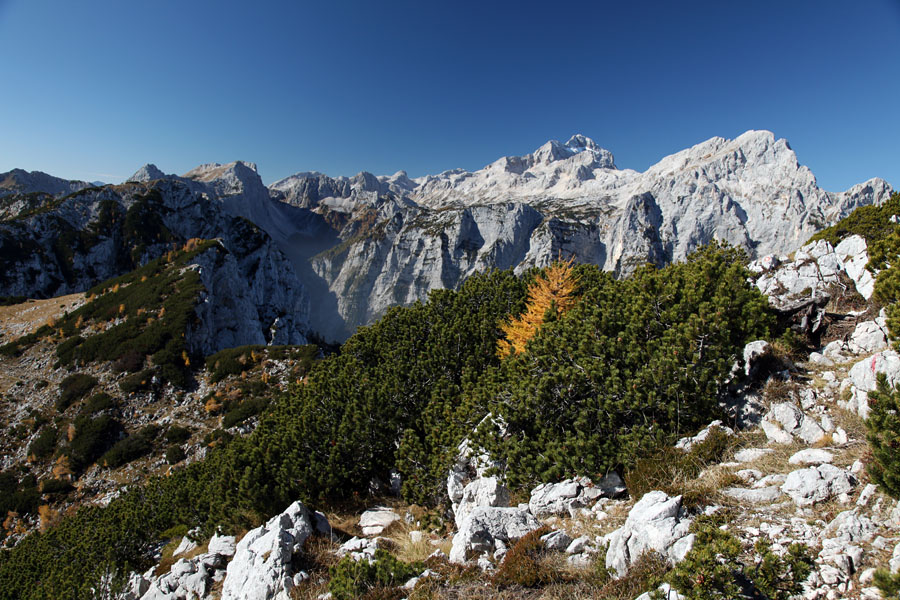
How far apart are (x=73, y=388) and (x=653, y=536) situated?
49.8 metres

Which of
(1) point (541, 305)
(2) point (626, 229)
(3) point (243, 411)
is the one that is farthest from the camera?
(2) point (626, 229)

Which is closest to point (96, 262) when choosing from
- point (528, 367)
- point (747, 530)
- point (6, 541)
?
point (6, 541)

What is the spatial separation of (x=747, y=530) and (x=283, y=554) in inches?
338

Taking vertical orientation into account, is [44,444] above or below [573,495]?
below

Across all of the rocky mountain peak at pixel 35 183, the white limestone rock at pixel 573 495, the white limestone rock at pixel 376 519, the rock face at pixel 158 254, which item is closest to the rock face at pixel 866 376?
the white limestone rock at pixel 573 495

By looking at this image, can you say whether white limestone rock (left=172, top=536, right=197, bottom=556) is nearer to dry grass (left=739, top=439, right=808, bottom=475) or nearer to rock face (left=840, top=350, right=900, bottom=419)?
dry grass (left=739, top=439, right=808, bottom=475)

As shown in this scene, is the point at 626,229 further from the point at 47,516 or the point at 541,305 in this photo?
the point at 47,516

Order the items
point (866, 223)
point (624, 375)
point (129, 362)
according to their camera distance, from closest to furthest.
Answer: point (624, 375) → point (866, 223) → point (129, 362)

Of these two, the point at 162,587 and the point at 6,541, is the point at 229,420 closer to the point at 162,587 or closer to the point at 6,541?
the point at 6,541

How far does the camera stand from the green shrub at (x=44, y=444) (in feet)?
101

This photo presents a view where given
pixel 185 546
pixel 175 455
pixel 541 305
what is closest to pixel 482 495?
pixel 541 305

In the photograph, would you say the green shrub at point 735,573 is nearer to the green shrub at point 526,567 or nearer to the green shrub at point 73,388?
the green shrub at point 526,567

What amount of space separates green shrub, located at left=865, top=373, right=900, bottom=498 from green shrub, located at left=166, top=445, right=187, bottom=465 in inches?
1447

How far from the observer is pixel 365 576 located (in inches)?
274
